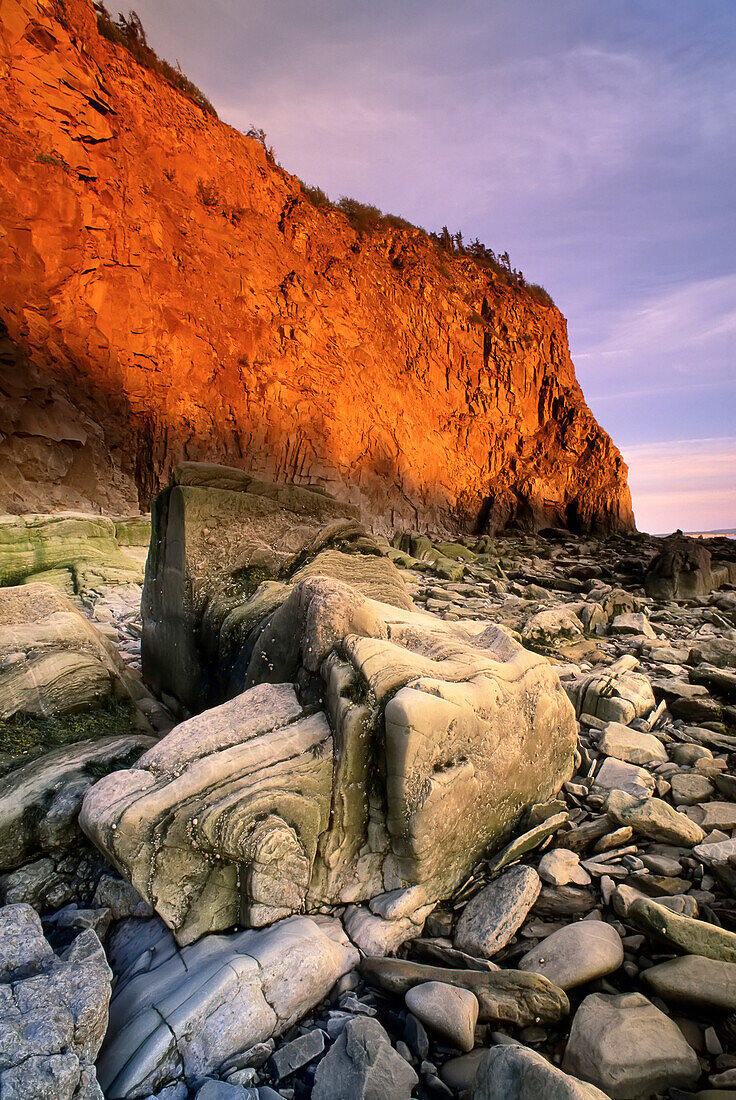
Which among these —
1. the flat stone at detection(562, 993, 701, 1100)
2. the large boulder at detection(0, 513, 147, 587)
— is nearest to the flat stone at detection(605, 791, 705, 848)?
the flat stone at detection(562, 993, 701, 1100)

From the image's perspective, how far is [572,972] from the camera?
156 cm

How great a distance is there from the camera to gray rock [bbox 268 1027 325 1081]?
53.0 inches

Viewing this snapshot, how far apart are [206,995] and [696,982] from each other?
49.7 inches

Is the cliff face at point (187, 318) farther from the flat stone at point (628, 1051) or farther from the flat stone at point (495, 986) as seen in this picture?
the flat stone at point (628, 1051)

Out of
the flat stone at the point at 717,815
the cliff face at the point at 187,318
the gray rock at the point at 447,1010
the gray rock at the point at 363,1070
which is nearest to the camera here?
the gray rock at the point at 363,1070

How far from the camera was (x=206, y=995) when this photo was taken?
143 cm

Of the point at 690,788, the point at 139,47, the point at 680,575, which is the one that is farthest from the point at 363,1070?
the point at 139,47

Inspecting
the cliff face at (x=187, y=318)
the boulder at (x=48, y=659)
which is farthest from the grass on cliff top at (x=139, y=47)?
the boulder at (x=48, y=659)

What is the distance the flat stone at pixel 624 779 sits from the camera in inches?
101

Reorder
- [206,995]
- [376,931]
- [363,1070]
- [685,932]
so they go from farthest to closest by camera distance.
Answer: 1. [376,931]
2. [685,932]
3. [206,995]
4. [363,1070]

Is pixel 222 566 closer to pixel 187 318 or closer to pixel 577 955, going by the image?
pixel 577 955

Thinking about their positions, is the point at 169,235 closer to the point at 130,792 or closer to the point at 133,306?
the point at 133,306

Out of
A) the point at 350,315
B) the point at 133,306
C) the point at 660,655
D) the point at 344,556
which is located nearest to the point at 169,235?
the point at 133,306

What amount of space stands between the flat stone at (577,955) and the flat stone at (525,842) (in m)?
0.33
